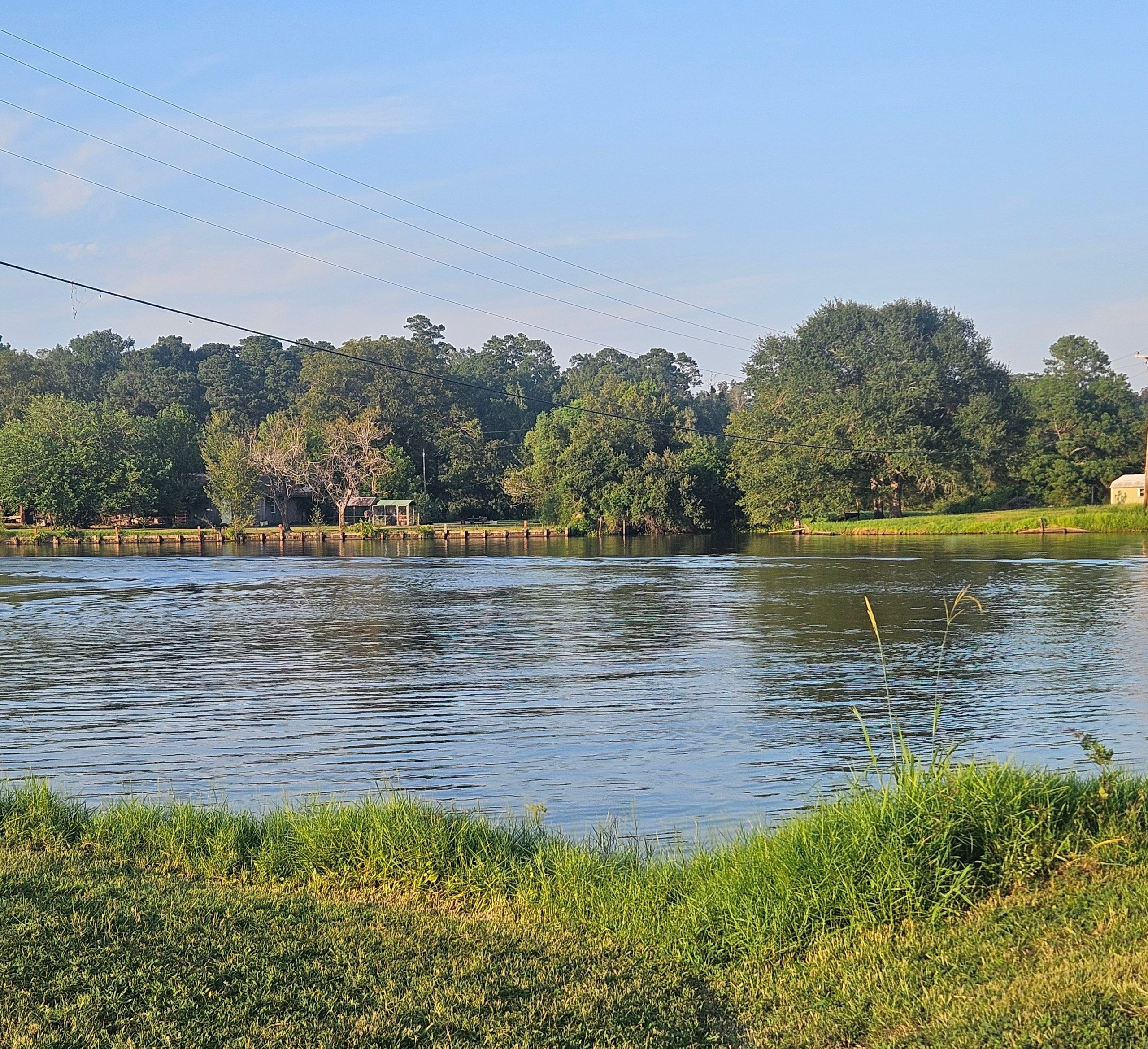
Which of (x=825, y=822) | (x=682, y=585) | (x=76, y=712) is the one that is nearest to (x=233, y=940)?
→ (x=825, y=822)

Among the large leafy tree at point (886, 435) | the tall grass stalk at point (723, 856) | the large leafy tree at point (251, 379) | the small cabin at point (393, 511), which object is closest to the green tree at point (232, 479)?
the small cabin at point (393, 511)

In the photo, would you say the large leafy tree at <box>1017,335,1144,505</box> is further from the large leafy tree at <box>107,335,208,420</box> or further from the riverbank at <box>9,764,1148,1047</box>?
the riverbank at <box>9,764,1148,1047</box>

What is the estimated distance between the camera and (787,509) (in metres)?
87.0

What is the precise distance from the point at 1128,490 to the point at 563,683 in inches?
2881

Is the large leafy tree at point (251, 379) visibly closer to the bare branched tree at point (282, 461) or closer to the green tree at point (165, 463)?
the green tree at point (165, 463)

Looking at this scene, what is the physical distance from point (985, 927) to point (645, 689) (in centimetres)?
1406

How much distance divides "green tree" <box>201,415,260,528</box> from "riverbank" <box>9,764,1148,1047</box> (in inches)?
3248

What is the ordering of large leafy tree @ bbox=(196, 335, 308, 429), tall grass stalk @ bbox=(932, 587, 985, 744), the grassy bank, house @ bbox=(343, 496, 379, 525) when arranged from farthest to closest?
large leafy tree @ bbox=(196, 335, 308, 429)
house @ bbox=(343, 496, 379, 525)
the grassy bank
tall grass stalk @ bbox=(932, 587, 985, 744)

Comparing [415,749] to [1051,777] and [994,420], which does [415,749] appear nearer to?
[1051,777]

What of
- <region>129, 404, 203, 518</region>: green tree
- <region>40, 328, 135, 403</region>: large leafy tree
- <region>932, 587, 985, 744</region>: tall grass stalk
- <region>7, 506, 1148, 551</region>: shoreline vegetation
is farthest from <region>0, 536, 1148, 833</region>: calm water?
<region>40, 328, 135, 403</region>: large leafy tree

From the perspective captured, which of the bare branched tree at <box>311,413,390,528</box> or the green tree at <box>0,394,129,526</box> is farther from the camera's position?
the bare branched tree at <box>311,413,390,528</box>

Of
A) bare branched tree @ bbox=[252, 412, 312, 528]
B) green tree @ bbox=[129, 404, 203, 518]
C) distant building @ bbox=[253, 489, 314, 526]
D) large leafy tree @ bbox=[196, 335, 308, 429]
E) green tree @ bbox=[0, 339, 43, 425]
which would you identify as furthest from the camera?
large leafy tree @ bbox=[196, 335, 308, 429]

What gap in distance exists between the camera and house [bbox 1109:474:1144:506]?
A: 81.8 m

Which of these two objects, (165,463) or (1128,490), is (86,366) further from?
(1128,490)
